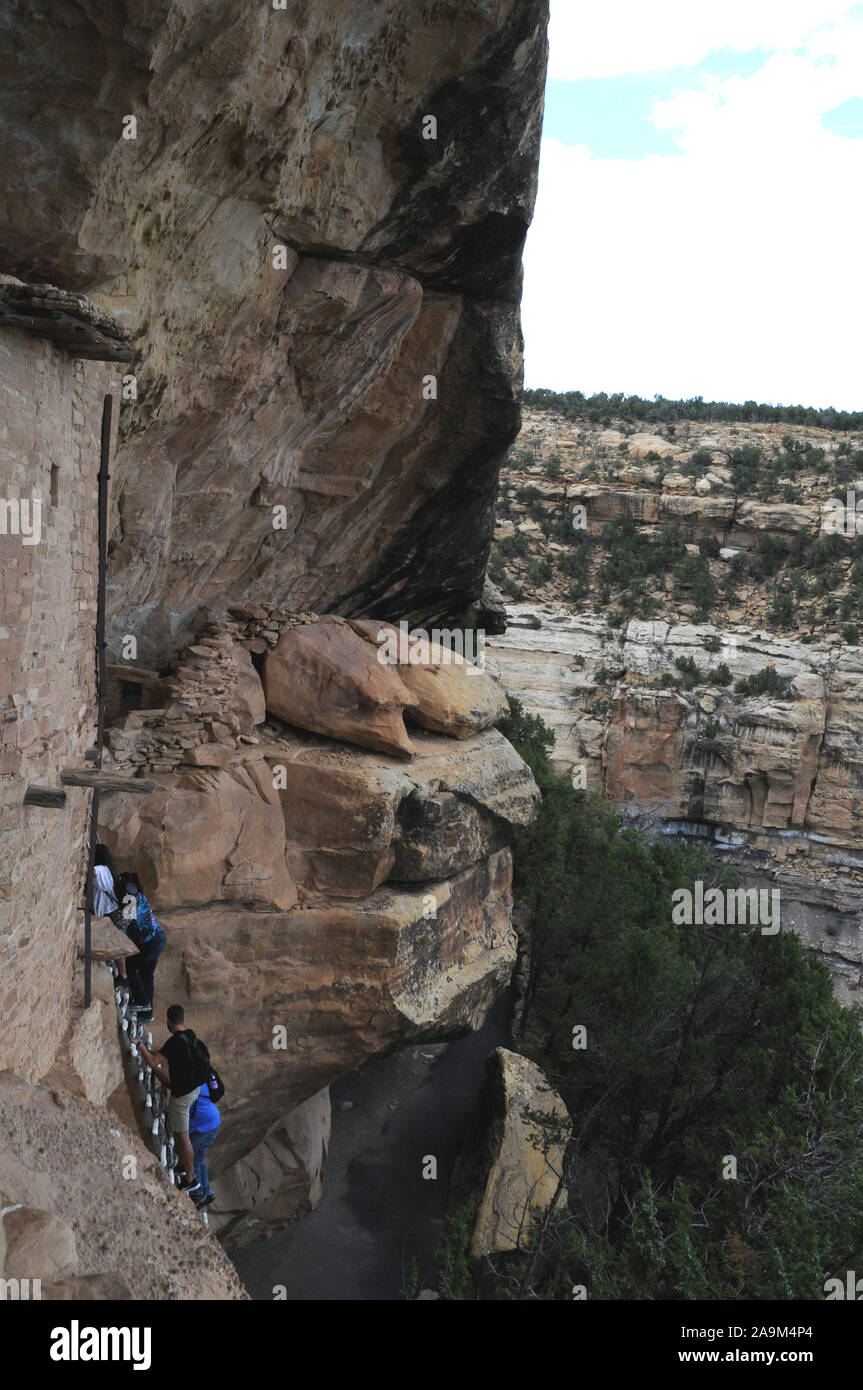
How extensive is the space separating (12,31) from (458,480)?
8137mm

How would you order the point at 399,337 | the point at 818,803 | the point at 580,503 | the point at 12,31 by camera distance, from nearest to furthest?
the point at 12,31 < the point at 399,337 < the point at 818,803 < the point at 580,503

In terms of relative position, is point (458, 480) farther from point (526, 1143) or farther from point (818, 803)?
point (818, 803)

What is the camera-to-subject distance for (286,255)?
866 cm

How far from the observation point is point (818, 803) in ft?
97.9

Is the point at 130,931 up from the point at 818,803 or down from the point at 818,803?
up

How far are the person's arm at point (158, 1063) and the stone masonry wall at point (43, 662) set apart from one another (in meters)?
1.40

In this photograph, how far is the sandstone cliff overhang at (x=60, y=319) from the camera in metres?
4.88

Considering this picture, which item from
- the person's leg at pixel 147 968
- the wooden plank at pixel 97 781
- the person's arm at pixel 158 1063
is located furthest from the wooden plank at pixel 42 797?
the person's arm at pixel 158 1063

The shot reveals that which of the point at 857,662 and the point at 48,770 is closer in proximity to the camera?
the point at 48,770

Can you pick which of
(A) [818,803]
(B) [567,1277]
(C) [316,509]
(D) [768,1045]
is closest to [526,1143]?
(B) [567,1277]

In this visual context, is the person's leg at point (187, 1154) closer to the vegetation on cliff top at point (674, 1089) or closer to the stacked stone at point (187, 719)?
the stacked stone at point (187, 719)

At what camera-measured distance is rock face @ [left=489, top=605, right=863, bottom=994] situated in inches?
1156

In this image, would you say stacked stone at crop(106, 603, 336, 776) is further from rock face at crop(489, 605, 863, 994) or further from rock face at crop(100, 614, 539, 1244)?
rock face at crop(489, 605, 863, 994)

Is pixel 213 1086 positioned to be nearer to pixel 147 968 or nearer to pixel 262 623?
pixel 147 968
